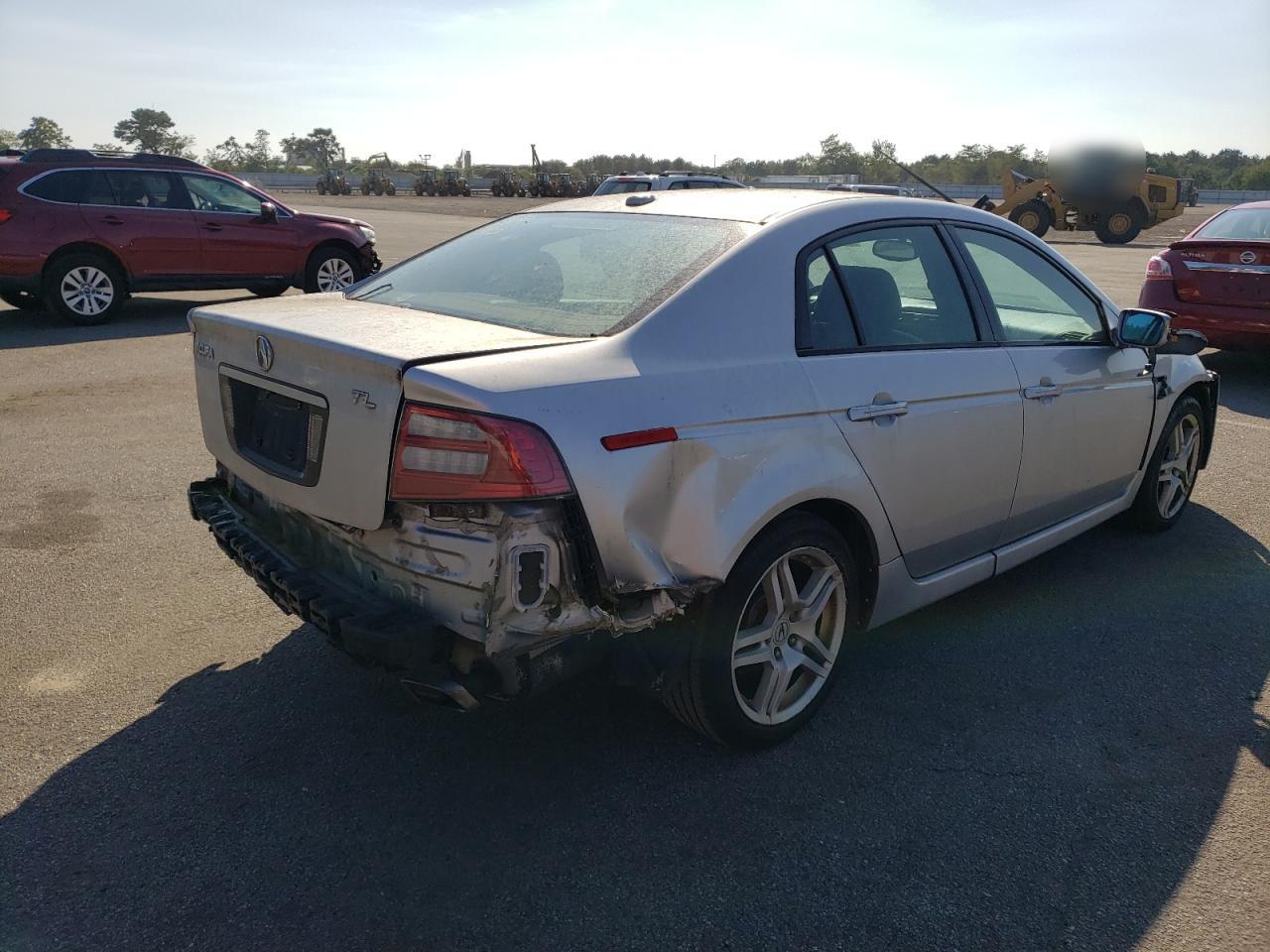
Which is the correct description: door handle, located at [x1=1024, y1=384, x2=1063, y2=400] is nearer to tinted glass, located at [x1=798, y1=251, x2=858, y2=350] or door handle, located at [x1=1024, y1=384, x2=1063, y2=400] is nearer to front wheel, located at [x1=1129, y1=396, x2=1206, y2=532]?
tinted glass, located at [x1=798, y1=251, x2=858, y2=350]

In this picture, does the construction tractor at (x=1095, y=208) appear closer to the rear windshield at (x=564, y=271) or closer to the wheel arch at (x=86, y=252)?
the wheel arch at (x=86, y=252)

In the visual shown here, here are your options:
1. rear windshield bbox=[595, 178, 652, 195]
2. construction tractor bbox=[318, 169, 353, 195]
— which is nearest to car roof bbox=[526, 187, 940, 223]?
rear windshield bbox=[595, 178, 652, 195]

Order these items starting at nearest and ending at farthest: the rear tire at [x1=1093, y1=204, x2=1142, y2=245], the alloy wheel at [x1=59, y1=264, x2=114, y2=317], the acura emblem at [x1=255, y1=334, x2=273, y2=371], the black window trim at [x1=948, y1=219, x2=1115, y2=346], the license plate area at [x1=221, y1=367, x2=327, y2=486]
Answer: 1. the license plate area at [x1=221, y1=367, x2=327, y2=486]
2. the acura emblem at [x1=255, y1=334, x2=273, y2=371]
3. the black window trim at [x1=948, y1=219, x2=1115, y2=346]
4. the alloy wheel at [x1=59, y1=264, x2=114, y2=317]
5. the rear tire at [x1=1093, y1=204, x2=1142, y2=245]

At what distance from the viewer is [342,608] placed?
266cm

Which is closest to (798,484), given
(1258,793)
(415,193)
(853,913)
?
(853,913)

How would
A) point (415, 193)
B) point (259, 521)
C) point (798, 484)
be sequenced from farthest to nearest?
point (415, 193) < point (259, 521) < point (798, 484)

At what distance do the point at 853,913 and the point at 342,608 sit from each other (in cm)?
152

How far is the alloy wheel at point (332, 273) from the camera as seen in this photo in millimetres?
12227

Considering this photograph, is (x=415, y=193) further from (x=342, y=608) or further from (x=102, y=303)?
(x=342, y=608)

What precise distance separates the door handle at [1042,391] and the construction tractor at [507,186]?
6025 centimetres

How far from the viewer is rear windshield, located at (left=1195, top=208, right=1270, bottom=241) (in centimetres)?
859

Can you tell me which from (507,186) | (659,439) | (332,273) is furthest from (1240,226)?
(507,186)

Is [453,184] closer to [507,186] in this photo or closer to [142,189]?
[507,186]

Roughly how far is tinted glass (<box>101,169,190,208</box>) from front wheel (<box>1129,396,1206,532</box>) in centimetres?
1027
